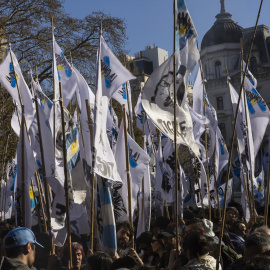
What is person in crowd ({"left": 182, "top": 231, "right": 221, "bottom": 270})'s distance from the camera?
482 cm

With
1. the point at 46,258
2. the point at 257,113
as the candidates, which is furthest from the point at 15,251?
the point at 257,113

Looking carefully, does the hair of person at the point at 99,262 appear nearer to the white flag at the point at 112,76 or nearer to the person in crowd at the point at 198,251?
the person in crowd at the point at 198,251

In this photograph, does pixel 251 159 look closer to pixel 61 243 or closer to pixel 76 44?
pixel 61 243

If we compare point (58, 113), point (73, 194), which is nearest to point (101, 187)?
point (73, 194)

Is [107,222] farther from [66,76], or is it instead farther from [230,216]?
[66,76]

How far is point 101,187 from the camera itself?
6777mm

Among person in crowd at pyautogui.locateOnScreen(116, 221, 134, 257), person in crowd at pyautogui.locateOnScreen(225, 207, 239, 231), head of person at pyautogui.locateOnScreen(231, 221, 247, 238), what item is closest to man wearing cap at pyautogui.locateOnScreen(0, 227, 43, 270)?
person in crowd at pyautogui.locateOnScreen(116, 221, 134, 257)

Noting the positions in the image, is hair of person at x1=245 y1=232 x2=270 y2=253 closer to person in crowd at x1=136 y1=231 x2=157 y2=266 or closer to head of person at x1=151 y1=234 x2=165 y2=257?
head of person at x1=151 y1=234 x2=165 y2=257

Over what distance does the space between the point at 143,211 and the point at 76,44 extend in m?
12.4

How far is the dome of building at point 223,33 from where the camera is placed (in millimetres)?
56750

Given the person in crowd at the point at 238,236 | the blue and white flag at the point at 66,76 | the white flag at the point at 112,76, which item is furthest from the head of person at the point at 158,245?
the blue and white flag at the point at 66,76

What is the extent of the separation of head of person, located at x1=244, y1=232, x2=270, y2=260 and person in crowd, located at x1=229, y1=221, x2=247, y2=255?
2.76 m

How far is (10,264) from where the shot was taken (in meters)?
4.02

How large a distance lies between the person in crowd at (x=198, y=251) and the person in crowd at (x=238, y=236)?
2.24m
